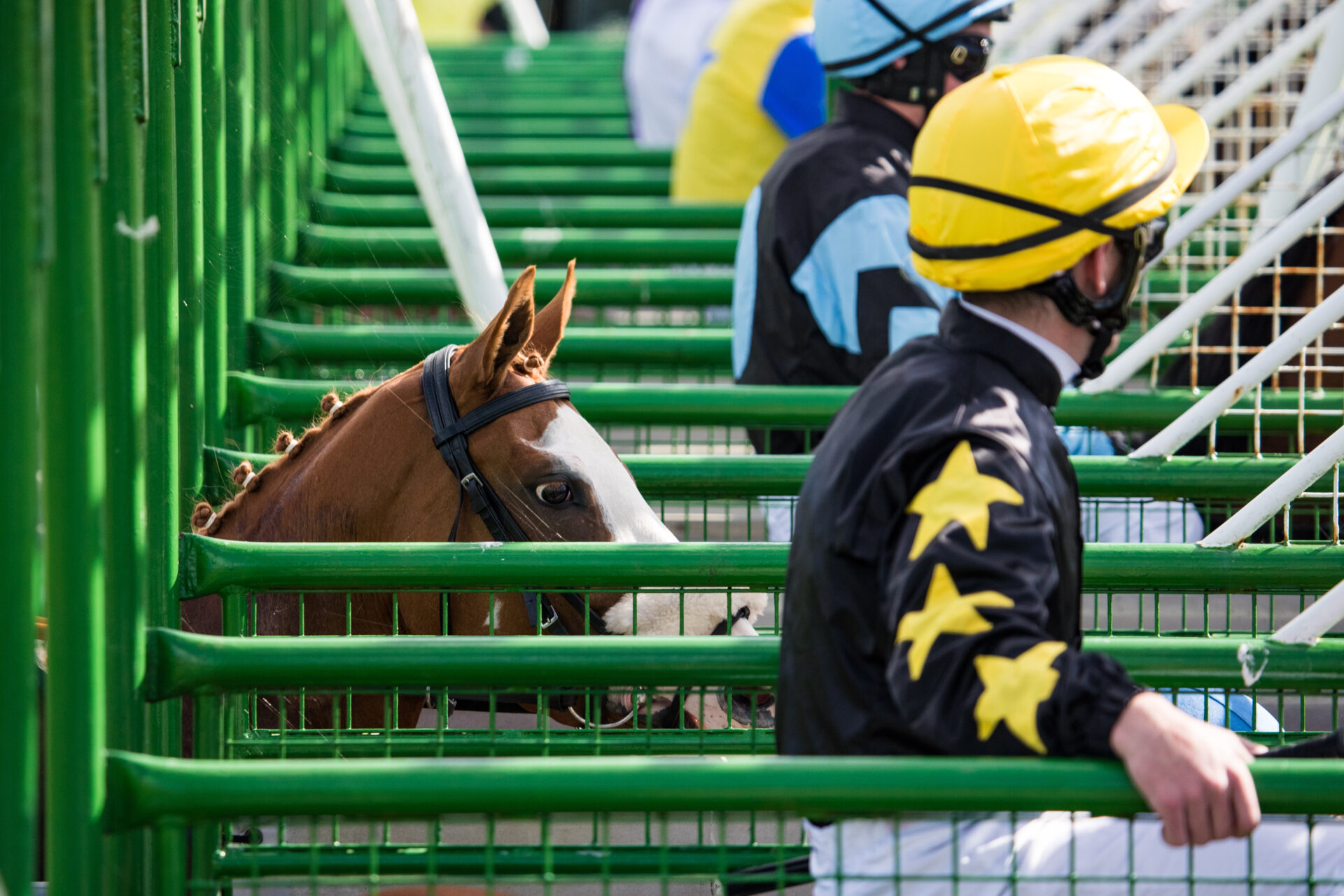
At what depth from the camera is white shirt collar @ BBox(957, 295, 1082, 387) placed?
183 cm

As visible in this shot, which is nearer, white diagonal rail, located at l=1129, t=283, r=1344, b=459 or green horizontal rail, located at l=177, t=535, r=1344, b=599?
green horizontal rail, located at l=177, t=535, r=1344, b=599

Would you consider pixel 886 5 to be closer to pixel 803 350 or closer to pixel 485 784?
pixel 803 350

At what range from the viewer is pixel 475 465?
8.89 feet

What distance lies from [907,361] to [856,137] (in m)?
1.84

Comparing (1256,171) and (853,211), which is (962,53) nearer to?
(853,211)

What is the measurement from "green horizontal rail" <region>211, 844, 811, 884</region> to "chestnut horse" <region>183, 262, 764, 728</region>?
505 millimetres

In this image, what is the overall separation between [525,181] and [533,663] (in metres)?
4.54

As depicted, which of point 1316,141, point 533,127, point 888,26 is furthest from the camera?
point 533,127

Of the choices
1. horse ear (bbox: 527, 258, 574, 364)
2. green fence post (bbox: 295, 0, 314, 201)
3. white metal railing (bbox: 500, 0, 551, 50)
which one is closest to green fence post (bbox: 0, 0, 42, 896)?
horse ear (bbox: 527, 258, 574, 364)

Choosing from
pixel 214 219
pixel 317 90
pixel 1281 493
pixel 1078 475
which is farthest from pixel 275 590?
pixel 317 90

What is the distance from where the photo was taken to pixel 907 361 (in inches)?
72.8

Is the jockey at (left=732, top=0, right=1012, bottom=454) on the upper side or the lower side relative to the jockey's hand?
upper

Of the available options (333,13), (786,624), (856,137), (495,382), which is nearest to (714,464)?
(495,382)

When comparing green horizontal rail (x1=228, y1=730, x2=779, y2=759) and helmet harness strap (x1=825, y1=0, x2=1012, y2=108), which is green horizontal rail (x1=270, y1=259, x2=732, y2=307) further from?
green horizontal rail (x1=228, y1=730, x2=779, y2=759)
